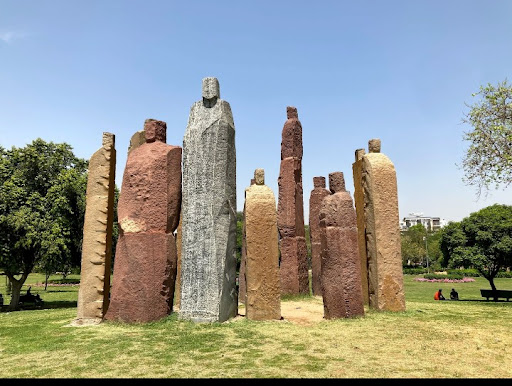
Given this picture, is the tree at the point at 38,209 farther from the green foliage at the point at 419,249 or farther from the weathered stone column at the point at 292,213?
the green foliage at the point at 419,249

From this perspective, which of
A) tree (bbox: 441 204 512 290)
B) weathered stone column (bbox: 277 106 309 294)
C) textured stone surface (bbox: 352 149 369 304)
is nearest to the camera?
textured stone surface (bbox: 352 149 369 304)

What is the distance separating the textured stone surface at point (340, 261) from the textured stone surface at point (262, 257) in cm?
111

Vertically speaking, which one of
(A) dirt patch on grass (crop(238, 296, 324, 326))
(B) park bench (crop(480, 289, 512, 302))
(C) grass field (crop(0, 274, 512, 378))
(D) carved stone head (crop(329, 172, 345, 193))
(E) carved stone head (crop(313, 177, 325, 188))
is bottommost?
(B) park bench (crop(480, 289, 512, 302))

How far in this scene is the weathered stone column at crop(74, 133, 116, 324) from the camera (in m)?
8.17

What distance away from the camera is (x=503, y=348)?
5.82m

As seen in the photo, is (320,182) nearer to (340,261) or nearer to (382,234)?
(382,234)

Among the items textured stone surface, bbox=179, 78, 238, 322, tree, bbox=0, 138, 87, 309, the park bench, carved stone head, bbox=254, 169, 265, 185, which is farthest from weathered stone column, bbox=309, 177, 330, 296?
tree, bbox=0, 138, 87, 309

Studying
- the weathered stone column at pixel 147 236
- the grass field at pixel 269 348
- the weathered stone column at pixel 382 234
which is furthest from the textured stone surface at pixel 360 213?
the weathered stone column at pixel 147 236

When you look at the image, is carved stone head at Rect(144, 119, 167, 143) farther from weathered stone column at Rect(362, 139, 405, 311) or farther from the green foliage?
the green foliage

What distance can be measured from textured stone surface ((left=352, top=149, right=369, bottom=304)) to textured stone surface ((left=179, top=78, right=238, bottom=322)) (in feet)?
11.7

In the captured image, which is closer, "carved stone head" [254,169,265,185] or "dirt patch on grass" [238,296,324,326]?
"dirt patch on grass" [238,296,324,326]

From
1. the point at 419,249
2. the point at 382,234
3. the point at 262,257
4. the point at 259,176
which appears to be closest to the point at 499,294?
the point at 382,234
